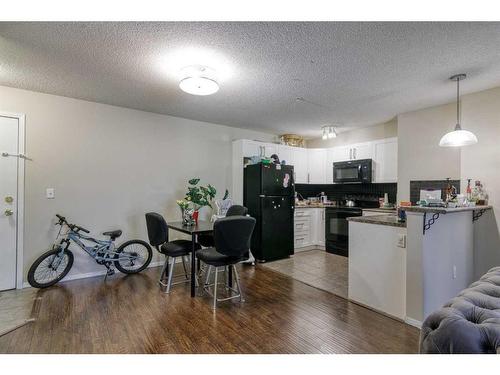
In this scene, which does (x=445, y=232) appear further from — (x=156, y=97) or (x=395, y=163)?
(x=156, y=97)

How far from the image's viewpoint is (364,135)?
16.2ft

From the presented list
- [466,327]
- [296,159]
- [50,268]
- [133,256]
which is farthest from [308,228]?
[466,327]

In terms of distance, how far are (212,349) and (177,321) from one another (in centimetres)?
54

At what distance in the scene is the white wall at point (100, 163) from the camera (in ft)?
10.6

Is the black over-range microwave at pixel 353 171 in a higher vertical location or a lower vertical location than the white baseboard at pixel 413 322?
higher

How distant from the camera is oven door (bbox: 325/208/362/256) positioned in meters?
4.66

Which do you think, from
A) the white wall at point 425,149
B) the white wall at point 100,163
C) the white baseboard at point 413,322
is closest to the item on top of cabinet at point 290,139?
the white wall at point 100,163

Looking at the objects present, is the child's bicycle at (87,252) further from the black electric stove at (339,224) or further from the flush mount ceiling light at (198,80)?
the black electric stove at (339,224)

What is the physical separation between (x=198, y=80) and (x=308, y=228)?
12.0ft

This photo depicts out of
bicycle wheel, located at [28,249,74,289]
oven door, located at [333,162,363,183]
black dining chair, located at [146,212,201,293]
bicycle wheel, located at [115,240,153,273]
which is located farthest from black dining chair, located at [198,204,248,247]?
oven door, located at [333,162,363,183]

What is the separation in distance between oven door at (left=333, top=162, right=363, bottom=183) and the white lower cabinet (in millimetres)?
704

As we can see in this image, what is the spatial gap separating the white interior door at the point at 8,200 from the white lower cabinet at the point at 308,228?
412cm

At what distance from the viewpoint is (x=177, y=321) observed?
2311mm
